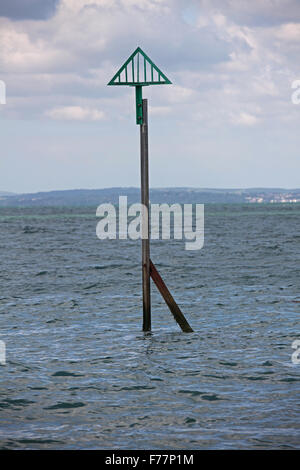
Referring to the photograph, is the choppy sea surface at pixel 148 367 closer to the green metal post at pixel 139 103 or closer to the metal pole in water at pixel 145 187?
the metal pole in water at pixel 145 187

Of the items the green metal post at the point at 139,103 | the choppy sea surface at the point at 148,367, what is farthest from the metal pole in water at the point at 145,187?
the choppy sea surface at the point at 148,367

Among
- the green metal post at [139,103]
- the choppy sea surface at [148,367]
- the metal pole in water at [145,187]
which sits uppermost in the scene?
the green metal post at [139,103]

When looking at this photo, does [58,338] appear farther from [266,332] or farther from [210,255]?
[210,255]

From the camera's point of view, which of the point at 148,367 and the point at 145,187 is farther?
the point at 145,187

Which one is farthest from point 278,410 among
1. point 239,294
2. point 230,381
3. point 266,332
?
point 239,294

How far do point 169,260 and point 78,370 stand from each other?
1314 inches

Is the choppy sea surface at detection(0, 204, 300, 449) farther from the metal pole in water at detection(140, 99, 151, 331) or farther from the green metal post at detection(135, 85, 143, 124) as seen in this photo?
the green metal post at detection(135, 85, 143, 124)

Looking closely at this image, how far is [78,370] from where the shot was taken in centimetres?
1670

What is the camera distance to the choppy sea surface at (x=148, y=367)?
12.3 metres

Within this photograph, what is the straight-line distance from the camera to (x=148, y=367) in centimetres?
1702

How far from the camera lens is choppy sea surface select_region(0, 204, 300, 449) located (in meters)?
12.3

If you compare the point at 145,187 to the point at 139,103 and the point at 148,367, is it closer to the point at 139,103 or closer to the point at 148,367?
the point at 139,103

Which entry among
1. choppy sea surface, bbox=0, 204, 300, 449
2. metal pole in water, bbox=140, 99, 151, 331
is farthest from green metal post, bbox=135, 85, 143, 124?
choppy sea surface, bbox=0, 204, 300, 449

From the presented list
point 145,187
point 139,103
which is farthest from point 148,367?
point 139,103
